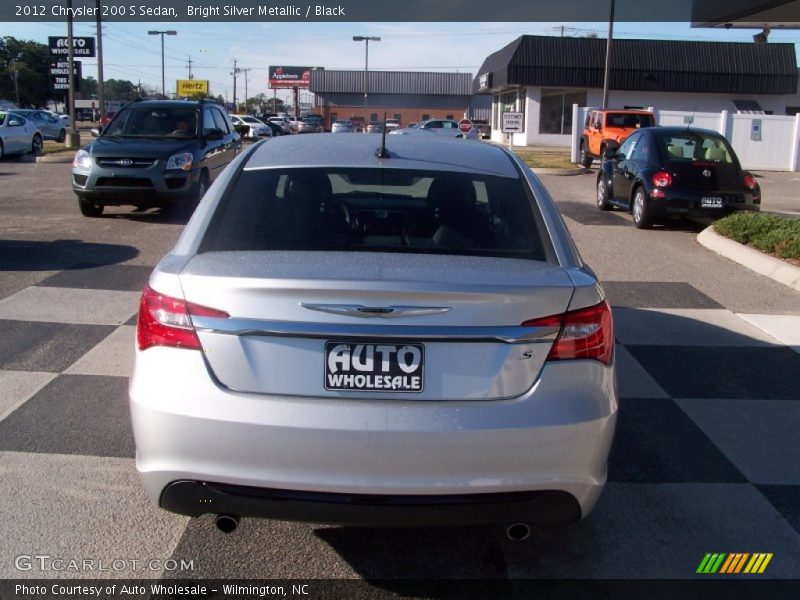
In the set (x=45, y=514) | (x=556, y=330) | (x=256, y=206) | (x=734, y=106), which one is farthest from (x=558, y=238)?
(x=734, y=106)

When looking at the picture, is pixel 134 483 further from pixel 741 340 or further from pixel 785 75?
pixel 785 75

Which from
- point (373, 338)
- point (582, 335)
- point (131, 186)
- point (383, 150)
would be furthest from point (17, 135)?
point (582, 335)

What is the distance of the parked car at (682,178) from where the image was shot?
12.4m

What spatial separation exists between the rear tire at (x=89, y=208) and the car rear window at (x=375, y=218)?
9581mm

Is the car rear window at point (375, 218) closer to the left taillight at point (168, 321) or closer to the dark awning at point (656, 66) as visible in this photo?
the left taillight at point (168, 321)

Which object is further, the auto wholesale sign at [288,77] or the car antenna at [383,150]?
the auto wholesale sign at [288,77]

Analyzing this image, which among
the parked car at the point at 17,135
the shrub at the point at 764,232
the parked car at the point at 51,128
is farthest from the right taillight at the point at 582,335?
the parked car at the point at 51,128

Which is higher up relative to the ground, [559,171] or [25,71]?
[25,71]

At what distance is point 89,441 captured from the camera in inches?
176

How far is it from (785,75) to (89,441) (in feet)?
153

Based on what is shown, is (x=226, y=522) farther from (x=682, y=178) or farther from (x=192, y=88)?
(x=192, y=88)

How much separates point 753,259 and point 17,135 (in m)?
24.7

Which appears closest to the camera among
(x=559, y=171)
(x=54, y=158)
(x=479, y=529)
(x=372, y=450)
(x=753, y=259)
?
Result: (x=372, y=450)

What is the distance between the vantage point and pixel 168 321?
2.98 m
